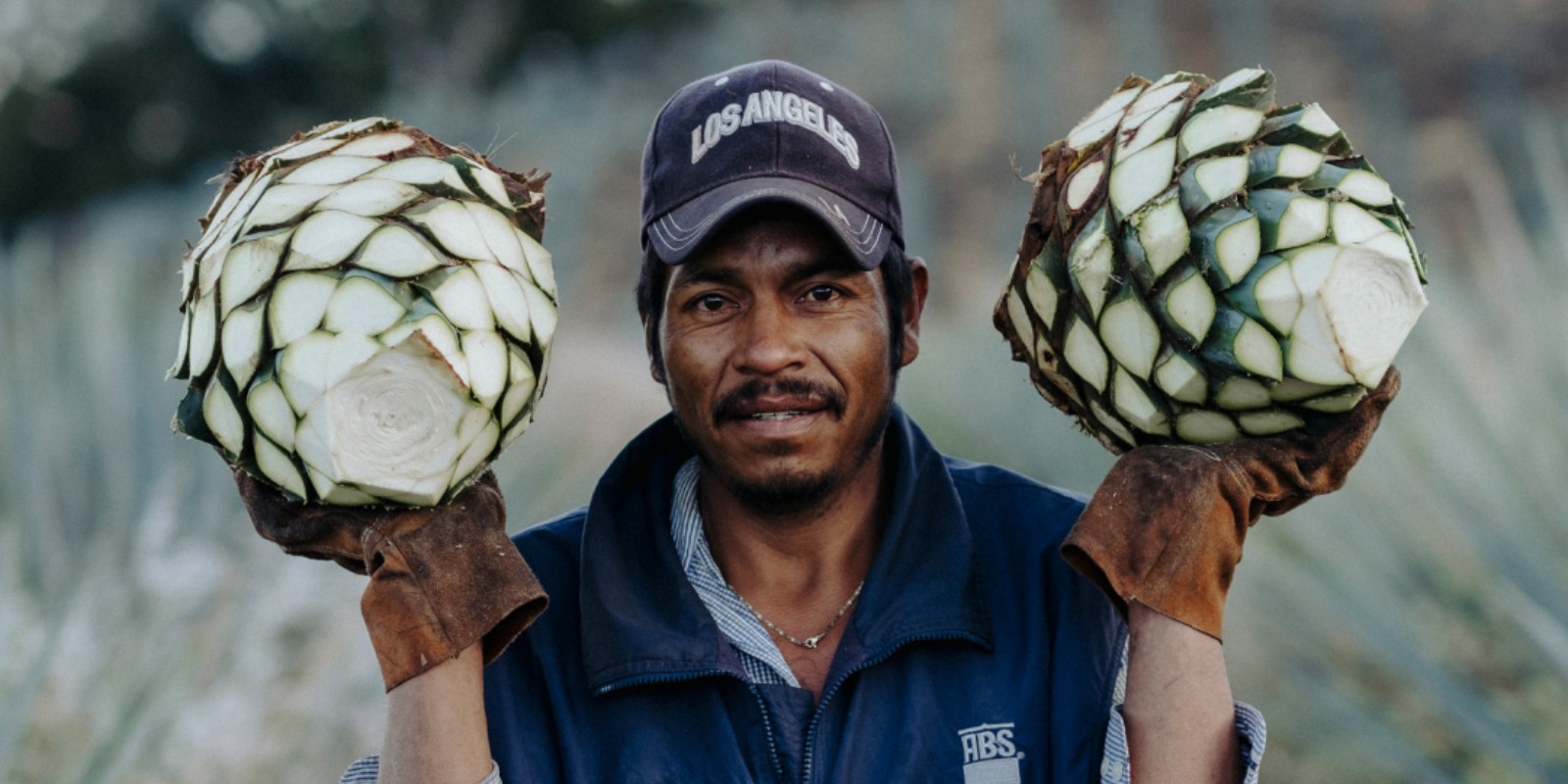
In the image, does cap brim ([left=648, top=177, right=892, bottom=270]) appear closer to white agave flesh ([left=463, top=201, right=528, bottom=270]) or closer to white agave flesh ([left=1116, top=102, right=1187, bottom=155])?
white agave flesh ([left=463, top=201, right=528, bottom=270])

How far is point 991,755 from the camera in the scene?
2.40 meters

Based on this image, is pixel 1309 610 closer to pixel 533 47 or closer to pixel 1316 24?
pixel 1316 24

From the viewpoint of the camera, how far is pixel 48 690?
3.67m

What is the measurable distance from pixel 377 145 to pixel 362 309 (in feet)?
1.03

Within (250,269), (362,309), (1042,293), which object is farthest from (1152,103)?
(250,269)

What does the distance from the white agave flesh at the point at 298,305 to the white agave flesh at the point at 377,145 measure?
9.7 inches

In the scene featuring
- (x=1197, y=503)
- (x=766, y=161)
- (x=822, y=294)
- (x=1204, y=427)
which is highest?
(x=766, y=161)

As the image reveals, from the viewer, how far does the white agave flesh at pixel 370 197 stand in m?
2.14

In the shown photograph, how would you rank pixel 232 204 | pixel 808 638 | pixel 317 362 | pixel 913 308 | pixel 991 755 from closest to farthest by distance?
pixel 317 362
pixel 232 204
pixel 991 755
pixel 808 638
pixel 913 308

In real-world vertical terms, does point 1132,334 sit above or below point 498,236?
below

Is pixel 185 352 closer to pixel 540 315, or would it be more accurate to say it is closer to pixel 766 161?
pixel 540 315

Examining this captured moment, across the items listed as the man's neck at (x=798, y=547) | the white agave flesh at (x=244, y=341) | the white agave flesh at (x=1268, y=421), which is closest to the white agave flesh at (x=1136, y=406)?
the white agave flesh at (x=1268, y=421)

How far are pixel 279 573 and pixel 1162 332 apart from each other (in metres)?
2.60

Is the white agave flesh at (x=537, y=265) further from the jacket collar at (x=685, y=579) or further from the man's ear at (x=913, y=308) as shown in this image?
the man's ear at (x=913, y=308)
